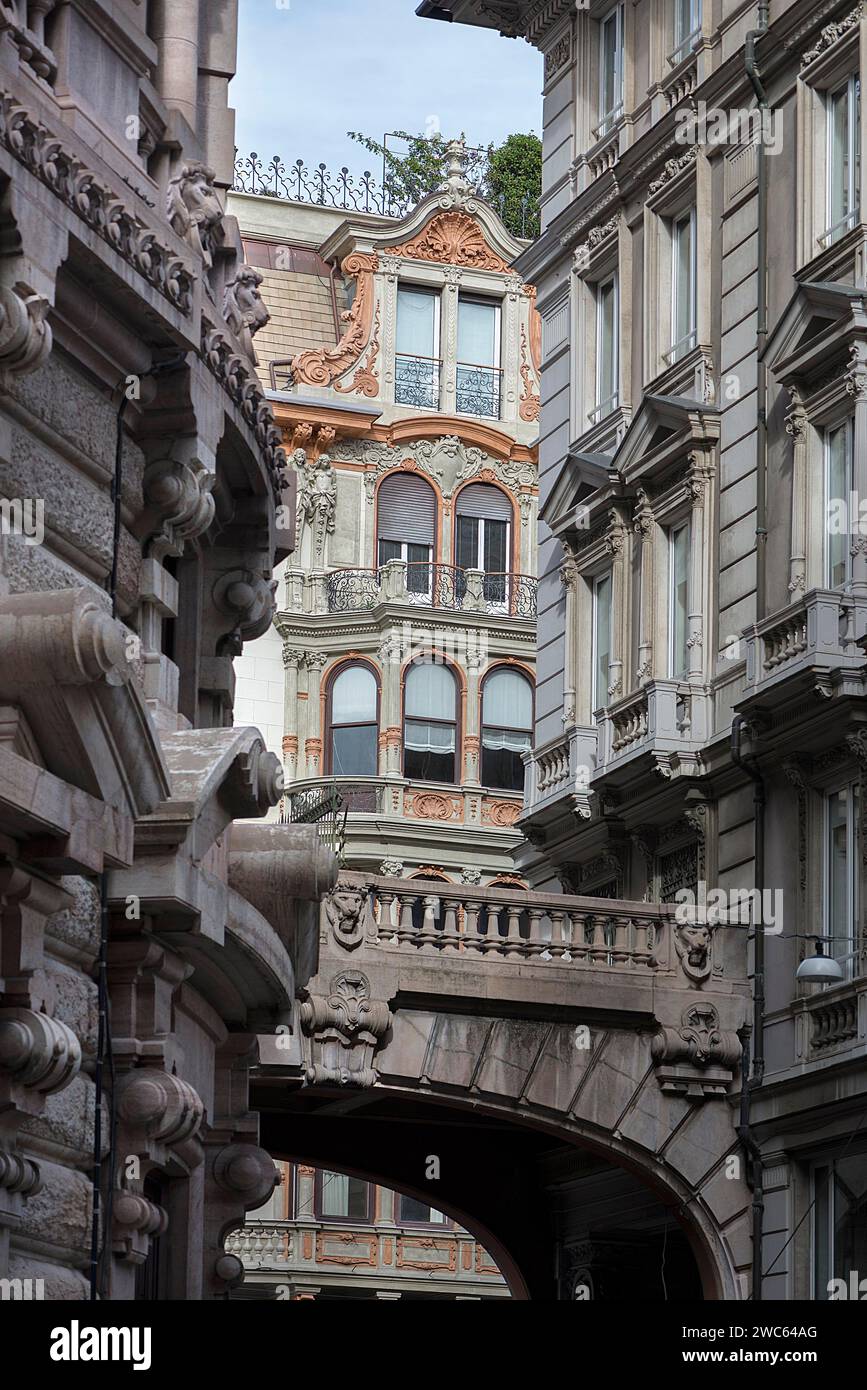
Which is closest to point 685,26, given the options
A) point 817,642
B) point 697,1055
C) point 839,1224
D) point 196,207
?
point 817,642

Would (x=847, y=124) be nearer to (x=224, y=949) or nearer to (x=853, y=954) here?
(x=853, y=954)

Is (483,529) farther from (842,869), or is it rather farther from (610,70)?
(842,869)

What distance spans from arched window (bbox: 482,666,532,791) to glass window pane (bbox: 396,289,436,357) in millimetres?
7324

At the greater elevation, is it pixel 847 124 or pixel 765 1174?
pixel 847 124

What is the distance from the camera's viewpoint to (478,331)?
5475 centimetres

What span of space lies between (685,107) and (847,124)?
4067 mm

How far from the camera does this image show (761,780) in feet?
102

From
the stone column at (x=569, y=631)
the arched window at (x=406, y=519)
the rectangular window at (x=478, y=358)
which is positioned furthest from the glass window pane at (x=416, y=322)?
the stone column at (x=569, y=631)

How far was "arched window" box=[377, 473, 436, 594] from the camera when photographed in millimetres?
52594

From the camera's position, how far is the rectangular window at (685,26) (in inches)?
1407

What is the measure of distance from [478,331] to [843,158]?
23605 millimetres

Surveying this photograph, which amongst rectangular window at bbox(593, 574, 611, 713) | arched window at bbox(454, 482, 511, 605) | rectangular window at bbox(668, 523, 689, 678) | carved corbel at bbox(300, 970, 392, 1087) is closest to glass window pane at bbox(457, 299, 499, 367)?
arched window at bbox(454, 482, 511, 605)
